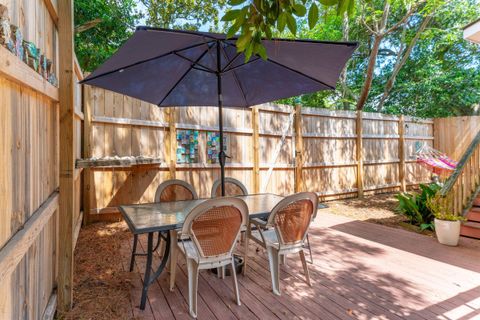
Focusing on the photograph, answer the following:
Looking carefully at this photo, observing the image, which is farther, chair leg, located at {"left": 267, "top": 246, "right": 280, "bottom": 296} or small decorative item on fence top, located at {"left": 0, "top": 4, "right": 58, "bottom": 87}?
chair leg, located at {"left": 267, "top": 246, "right": 280, "bottom": 296}

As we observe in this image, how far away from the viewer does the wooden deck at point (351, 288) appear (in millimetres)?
1927

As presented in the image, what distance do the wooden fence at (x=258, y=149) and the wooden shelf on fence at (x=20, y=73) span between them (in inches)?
77.6

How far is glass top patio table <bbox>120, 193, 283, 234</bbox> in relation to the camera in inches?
71.9

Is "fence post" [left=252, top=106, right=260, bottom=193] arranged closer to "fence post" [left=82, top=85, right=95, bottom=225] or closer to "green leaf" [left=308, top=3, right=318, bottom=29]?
"fence post" [left=82, top=85, right=95, bottom=225]

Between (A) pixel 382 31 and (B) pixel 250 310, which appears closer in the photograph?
(B) pixel 250 310

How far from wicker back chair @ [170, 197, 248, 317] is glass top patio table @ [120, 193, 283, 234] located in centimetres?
15

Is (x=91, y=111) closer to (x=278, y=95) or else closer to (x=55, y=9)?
(x=55, y=9)

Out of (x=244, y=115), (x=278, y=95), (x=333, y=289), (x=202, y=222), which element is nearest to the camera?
(x=202, y=222)

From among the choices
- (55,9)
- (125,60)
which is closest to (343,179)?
(125,60)

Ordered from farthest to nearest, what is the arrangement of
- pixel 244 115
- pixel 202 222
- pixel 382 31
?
pixel 382 31
pixel 244 115
pixel 202 222

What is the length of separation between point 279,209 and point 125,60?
157 cm

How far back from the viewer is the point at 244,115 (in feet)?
A: 16.6

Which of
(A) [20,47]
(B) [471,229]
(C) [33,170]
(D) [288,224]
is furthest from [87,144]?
(B) [471,229]

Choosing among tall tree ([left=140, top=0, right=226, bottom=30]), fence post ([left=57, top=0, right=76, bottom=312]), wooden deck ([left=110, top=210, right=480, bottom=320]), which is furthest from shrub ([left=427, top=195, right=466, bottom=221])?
tall tree ([left=140, top=0, right=226, bottom=30])
